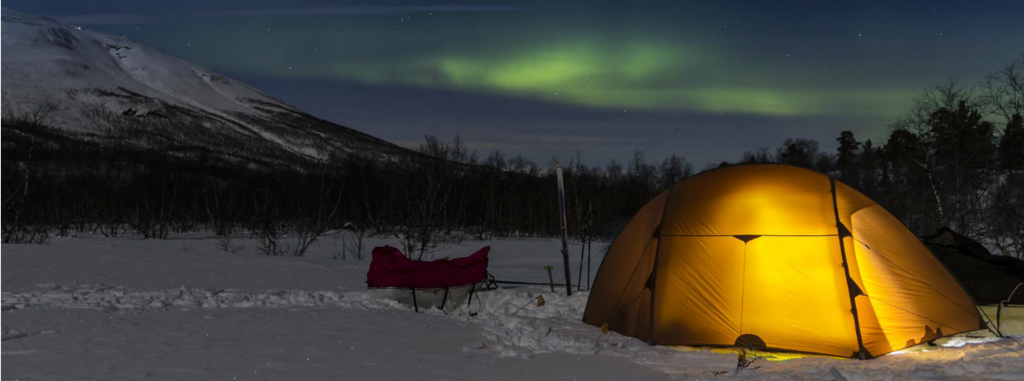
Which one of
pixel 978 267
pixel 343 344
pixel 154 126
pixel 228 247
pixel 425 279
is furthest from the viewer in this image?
pixel 154 126

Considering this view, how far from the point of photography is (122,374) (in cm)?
531

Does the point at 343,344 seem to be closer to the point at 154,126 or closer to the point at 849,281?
the point at 849,281

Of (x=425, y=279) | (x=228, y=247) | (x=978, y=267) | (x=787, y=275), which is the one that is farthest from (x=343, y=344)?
(x=228, y=247)

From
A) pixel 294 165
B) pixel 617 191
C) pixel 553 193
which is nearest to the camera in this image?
pixel 553 193

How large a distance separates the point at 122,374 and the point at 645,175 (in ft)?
220

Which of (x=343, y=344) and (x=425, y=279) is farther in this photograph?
(x=425, y=279)

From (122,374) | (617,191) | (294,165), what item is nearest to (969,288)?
(122,374)

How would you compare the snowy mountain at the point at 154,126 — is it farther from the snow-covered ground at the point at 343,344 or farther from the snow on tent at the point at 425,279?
the snow on tent at the point at 425,279

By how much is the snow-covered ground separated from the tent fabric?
365 millimetres

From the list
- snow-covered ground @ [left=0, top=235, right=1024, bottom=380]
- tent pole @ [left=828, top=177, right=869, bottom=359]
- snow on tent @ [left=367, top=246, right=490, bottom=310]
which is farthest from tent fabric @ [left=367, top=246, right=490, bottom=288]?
tent pole @ [left=828, top=177, right=869, bottom=359]

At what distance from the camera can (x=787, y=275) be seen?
698 centimetres

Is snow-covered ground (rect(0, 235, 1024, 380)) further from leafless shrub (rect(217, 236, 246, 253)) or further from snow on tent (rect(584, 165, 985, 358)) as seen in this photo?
leafless shrub (rect(217, 236, 246, 253))

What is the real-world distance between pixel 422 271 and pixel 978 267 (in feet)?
23.0

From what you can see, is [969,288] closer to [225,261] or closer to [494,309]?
[494,309]
